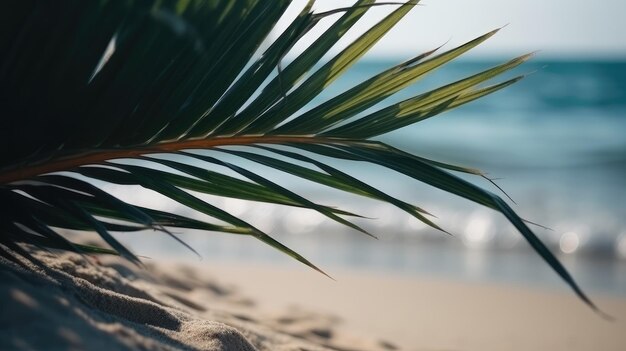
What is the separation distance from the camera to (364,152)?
1.54 meters

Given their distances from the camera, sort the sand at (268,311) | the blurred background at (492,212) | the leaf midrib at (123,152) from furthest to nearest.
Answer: the blurred background at (492,212), the leaf midrib at (123,152), the sand at (268,311)

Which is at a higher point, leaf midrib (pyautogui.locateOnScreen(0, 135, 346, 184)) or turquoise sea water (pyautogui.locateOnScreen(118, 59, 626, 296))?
turquoise sea water (pyautogui.locateOnScreen(118, 59, 626, 296))

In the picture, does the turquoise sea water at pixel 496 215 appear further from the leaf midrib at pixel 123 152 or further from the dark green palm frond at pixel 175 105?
the leaf midrib at pixel 123 152

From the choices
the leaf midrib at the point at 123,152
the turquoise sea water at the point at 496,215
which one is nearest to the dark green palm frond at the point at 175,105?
the leaf midrib at the point at 123,152

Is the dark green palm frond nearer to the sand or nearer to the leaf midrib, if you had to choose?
the leaf midrib

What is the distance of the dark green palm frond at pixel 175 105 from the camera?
1.40 metres

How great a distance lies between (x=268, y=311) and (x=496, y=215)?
4.59m

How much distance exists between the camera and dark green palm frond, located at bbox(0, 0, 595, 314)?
4.60 ft

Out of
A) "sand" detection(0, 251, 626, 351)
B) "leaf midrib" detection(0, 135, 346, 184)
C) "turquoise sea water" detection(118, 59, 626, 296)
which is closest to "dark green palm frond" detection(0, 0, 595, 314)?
"leaf midrib" detection(0, 135, 346, 184)

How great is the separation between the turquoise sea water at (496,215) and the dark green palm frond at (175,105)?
36 cm

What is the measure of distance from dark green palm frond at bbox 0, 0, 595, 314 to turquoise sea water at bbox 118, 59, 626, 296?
36 centimetres

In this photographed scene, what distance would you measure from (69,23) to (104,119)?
194mm

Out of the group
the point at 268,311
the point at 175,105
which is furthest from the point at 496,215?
the point at 175,105

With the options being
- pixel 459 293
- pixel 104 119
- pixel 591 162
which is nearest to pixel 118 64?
pixel 104 119
